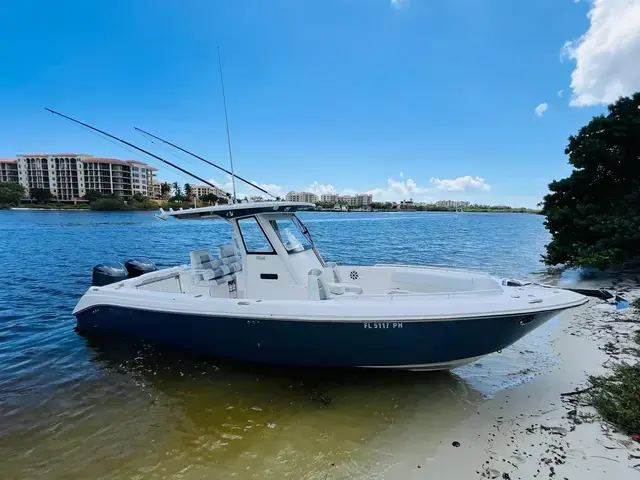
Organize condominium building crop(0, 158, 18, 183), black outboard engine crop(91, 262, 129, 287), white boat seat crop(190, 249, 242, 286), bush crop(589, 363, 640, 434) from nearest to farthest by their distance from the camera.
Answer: bush crop(589, 363, 640, 434) → white boat seat crop(190, 249, 242, 286) → black outboard engine crop(91, 262, 129, 287) → condominium building crop(0, 158, 18, 183)

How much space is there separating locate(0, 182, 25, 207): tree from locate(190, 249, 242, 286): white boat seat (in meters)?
116

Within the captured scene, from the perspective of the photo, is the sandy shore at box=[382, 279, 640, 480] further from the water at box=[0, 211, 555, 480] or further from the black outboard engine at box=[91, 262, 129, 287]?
the black outboard engine at box=[91, 262, 129, 287]

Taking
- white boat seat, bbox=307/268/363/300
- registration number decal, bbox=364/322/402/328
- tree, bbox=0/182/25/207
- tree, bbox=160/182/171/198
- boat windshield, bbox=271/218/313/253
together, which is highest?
tree, bbox=160/182/171/198

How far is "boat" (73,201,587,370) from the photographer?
15.7 feet

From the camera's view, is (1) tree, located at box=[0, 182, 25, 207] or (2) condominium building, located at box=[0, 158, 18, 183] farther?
(2) condominium building, located at box=[0, 158, 18, 183]

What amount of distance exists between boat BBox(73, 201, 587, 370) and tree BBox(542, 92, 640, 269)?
6541 millimetres

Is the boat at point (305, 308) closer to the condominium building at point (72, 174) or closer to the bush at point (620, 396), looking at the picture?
the bush at point (620, 396)

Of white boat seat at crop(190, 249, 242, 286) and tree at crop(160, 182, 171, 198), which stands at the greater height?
tree at crop(160, 182, 171, 198)

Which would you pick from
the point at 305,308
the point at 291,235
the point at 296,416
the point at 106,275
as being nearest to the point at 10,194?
the point at 106,275

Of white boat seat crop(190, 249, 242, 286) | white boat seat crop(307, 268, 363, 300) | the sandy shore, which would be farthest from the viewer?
white boat seat crop(190, 249, 242, 286)

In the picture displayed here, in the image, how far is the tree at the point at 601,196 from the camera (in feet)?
33.0

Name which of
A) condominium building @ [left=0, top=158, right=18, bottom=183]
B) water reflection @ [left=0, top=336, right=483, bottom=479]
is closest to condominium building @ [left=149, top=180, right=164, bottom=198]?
condominium building @ [left=0, top=158, right=18, bottom=183]

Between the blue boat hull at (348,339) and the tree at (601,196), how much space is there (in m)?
7.43

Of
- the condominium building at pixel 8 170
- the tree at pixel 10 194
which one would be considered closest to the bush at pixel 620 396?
the tree at pixel 10 194
